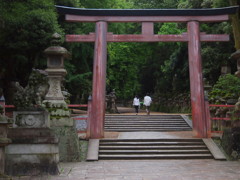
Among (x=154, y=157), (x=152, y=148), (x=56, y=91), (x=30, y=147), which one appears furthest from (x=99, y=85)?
(x=30, y=147)

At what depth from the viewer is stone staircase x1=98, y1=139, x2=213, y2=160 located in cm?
1062

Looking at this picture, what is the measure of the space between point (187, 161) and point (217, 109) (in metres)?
4.91

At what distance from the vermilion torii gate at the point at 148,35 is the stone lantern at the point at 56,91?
2247 millimetres

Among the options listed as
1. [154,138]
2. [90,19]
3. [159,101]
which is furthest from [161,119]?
[159,101]

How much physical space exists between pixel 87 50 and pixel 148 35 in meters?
12.6

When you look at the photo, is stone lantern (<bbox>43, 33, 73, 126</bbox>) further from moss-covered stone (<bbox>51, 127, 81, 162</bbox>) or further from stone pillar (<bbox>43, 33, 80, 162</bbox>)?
moss-covered stone (<bbox>51, 127, 81, 162</bbox>)

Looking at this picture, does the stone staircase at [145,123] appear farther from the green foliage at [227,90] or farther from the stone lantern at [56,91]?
the stone lantern at [56,91]

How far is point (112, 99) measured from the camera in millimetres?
27406

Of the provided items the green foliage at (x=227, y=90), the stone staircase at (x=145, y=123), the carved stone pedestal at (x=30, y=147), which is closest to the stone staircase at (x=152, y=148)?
the carved stone pedestal at (x=30, y=147)

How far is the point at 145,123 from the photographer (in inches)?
697

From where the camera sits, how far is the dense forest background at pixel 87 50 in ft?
61.1

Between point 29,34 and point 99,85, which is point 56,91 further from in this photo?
point 29,34

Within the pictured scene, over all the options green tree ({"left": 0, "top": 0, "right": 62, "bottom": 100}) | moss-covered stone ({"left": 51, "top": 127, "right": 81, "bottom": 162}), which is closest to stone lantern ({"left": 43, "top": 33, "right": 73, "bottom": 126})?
moss-covered stone ({"left": 51, "top": 127, "right": 81, "bottom": 162})

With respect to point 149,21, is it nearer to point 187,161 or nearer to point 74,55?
point 187,161
